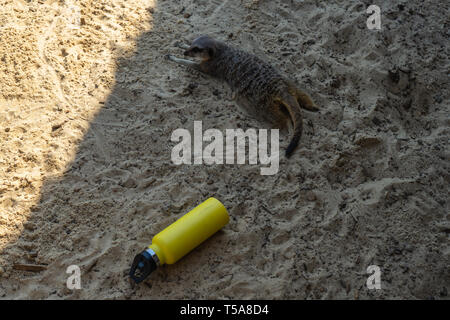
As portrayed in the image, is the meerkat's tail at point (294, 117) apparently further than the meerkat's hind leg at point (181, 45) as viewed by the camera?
No

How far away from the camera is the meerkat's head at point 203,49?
2.98 meters

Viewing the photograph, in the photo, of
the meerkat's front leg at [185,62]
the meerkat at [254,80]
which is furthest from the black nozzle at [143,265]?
the meerkat's front leg at [185,62]

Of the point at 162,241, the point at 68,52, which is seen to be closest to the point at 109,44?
the point at 68,52

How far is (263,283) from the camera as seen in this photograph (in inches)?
76.0

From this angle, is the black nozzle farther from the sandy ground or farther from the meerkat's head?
the meerkat's head

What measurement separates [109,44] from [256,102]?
1224 millimetres

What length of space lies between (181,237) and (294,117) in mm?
1011

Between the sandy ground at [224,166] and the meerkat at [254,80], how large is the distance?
0.30 ft

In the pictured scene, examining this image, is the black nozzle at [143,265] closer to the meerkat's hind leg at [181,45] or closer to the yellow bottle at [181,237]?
the yellow bottle at [181,237]

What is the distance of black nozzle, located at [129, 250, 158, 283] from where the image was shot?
1894mm

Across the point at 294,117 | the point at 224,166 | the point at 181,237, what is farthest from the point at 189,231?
the point at 294,117

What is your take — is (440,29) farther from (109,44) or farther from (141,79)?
(109,44)

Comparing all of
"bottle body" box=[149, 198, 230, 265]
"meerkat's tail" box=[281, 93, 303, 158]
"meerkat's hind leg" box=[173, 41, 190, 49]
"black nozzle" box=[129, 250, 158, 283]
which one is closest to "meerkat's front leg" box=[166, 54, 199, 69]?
"meerkat's hind leg" box=[173, 41, 190, 49]
